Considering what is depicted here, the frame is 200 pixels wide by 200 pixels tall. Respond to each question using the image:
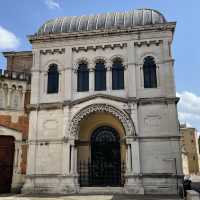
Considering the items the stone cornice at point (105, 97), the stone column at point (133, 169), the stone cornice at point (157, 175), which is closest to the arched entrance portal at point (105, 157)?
the stone column at point (133, 169)

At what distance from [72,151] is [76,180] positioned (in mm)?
1991

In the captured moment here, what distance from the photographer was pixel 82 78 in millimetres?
21719

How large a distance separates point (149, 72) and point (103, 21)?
18.7 ft

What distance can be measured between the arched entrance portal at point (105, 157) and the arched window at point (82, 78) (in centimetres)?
354

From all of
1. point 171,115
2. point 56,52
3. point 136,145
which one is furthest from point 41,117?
point 171,115

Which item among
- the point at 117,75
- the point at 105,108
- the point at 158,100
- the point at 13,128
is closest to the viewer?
the point at 158,100

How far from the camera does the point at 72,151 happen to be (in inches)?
782

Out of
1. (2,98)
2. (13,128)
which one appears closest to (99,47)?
(2,98)

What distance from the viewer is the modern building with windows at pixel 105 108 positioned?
19.0 metres

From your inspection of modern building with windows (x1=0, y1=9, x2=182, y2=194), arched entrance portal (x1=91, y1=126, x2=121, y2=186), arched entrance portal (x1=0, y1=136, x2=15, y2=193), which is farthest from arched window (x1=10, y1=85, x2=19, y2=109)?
arched entrance portal (x1=91, y1=126, x2=121, y2=186)

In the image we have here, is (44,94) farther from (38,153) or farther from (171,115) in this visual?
(171,115)

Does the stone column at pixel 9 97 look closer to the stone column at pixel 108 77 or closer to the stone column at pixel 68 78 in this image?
the stone column at pixel 68 78

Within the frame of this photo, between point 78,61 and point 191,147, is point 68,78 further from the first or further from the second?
point 191,147

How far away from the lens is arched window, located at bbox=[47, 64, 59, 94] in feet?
71.7
